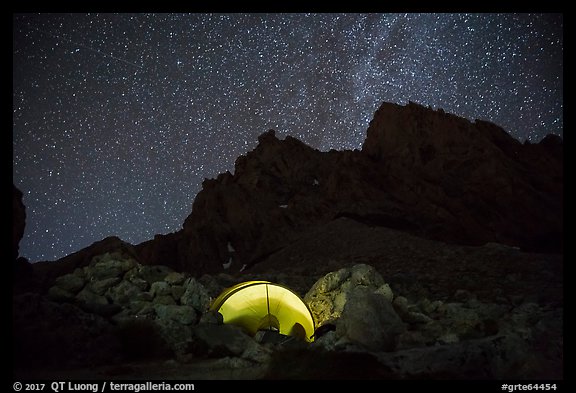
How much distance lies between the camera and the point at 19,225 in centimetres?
2573

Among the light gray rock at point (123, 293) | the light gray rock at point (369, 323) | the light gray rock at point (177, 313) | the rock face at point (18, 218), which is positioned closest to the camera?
the light gray rock at point (369, 323)

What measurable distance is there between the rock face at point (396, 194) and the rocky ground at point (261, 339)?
98.8ft

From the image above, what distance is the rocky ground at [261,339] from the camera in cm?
1044

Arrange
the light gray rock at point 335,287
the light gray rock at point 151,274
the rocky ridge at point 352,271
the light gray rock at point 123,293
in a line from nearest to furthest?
the rocky ridge at point 352,271 < the light gray rock at point 123,293 < the light gray rock at point 335,287 < the light gray rock at point 151,274

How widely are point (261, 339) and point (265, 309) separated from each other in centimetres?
252

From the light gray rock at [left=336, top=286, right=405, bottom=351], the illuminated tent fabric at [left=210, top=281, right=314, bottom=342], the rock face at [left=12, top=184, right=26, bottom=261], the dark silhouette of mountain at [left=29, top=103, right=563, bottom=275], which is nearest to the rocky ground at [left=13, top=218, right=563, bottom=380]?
the light gray rock at [left=336, top=286, right=405, bottom=351]

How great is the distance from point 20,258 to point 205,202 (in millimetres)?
31286

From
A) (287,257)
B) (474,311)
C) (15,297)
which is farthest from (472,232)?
(15,297)

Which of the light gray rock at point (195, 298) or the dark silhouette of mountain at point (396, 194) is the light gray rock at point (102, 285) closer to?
the light gray rock at point (195, 298)

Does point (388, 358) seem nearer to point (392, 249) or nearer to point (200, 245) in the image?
point (392, 249)

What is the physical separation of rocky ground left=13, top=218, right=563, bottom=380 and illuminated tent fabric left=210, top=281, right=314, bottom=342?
0.96m

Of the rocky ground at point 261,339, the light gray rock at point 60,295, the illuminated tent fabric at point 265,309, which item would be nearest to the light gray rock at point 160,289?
the rocky ground at point 261,339

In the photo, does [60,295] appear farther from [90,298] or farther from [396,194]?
[396,194]

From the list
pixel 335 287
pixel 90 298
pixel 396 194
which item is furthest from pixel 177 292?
pixel 396 194
